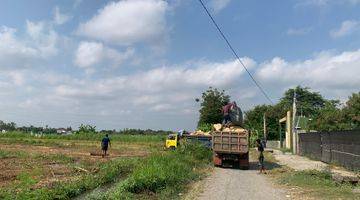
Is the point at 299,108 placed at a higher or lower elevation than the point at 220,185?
higher

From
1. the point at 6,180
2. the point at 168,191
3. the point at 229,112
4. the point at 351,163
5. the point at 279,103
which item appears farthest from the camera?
the point at 279,103

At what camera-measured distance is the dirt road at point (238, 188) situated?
1581cm

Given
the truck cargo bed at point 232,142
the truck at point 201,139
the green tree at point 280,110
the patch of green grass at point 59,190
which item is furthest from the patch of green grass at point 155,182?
the green tree at point 280,110

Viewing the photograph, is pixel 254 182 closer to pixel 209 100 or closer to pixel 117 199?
pixel 117 199

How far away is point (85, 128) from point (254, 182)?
91011 mm

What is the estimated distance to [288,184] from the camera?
19953 mm

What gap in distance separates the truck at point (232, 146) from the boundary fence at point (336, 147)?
213 inches

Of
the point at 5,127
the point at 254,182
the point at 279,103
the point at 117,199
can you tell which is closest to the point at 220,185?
the point at 254,182

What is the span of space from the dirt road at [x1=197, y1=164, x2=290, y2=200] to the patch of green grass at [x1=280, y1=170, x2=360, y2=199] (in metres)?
0.97

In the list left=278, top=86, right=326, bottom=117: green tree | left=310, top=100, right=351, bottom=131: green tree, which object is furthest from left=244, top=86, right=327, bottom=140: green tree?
left=310, top=100, right=351, bottom=131: green tree

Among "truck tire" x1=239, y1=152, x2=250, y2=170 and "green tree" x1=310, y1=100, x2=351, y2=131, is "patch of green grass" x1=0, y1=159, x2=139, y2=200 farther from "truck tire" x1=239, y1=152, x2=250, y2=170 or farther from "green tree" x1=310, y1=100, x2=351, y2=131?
"green tree" x1=310, y1=100, x2=351, y2=131

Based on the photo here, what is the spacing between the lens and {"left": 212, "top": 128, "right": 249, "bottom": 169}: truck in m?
26.9

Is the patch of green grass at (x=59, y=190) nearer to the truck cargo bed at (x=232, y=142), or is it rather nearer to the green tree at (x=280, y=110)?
the truck cargo bed at (x=232, y=142)

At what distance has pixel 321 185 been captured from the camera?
18797 mm
